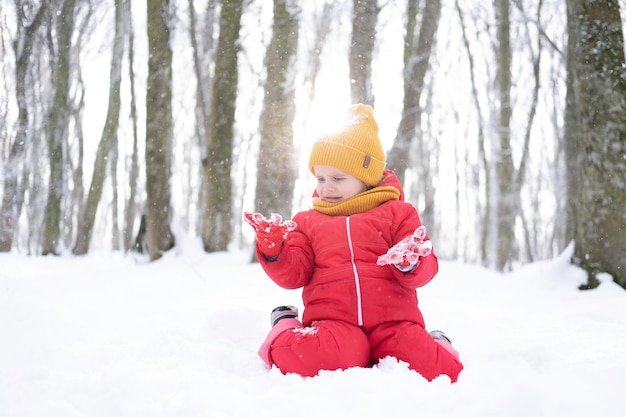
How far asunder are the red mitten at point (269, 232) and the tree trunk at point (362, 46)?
4778mm

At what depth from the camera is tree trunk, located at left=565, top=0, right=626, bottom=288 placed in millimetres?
4461

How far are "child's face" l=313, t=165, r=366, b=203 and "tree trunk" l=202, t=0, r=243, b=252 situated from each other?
444cm

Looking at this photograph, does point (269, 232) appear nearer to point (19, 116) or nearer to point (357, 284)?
point (357, 284)

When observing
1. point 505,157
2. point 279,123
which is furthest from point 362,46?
point 505,157

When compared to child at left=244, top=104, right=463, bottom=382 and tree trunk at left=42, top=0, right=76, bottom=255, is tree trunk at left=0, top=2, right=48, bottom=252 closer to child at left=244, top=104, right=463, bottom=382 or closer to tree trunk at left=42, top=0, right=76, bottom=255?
tree trunk at left=42, top=0, right=76, bottom=255

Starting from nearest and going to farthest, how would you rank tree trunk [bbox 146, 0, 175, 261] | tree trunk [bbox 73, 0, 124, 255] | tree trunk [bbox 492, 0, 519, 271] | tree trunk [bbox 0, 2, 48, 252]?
tree trunk [bbox 146, 0, 175, 261], tree trunk [bbox 492, 0, 519, 271], tree trunk [bbox 0, 2, 48, 252], tree trunk [bbox 73, 0, 124, 255]

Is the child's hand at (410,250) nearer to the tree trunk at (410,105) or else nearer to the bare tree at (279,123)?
the bare tree at (279,123)

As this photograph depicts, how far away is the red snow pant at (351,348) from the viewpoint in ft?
6.91

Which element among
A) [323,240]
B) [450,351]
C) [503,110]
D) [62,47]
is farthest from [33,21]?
[450,351]

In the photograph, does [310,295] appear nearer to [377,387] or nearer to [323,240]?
[323,240]

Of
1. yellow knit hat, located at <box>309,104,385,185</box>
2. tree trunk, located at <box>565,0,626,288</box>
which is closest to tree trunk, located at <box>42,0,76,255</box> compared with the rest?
yellow knit hat, located at <box>309,104,385,185</box>

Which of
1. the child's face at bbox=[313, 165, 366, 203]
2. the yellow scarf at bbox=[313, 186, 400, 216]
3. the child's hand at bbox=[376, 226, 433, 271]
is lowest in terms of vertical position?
the child's hand at bbox=[376, 226, 433, 271]

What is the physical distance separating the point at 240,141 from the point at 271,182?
13.3 metres

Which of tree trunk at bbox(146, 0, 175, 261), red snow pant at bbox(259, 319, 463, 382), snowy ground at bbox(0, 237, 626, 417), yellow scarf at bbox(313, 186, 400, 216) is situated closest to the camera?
snowy ground at bbox(0, 237, 626, 417)
